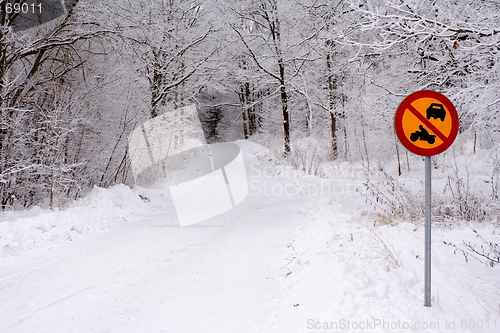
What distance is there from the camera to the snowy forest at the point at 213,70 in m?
5.87

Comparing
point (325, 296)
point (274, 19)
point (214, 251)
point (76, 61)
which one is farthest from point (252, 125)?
point (325, 296)

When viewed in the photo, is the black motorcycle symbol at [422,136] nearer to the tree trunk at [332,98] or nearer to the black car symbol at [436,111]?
the black car symbol at [436,111]

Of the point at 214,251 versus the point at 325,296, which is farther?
the point at 214,251

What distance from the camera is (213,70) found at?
15.9 meters

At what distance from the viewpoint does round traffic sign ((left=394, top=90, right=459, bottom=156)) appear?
3.09 m

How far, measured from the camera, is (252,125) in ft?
116

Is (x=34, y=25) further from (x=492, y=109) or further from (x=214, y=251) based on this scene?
(x=492, y=109)

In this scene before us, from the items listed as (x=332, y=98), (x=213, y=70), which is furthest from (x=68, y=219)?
(x=332, y=98)

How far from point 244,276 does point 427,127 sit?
3165 mm

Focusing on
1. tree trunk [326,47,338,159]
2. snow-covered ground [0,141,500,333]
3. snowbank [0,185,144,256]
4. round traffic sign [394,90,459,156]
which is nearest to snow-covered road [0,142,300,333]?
snow-covered ground [0,141,500,333]

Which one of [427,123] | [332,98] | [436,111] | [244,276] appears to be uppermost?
[332,98]

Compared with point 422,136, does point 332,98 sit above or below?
above

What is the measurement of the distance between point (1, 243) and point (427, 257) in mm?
6689

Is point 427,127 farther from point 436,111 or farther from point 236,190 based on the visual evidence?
point 236,190
